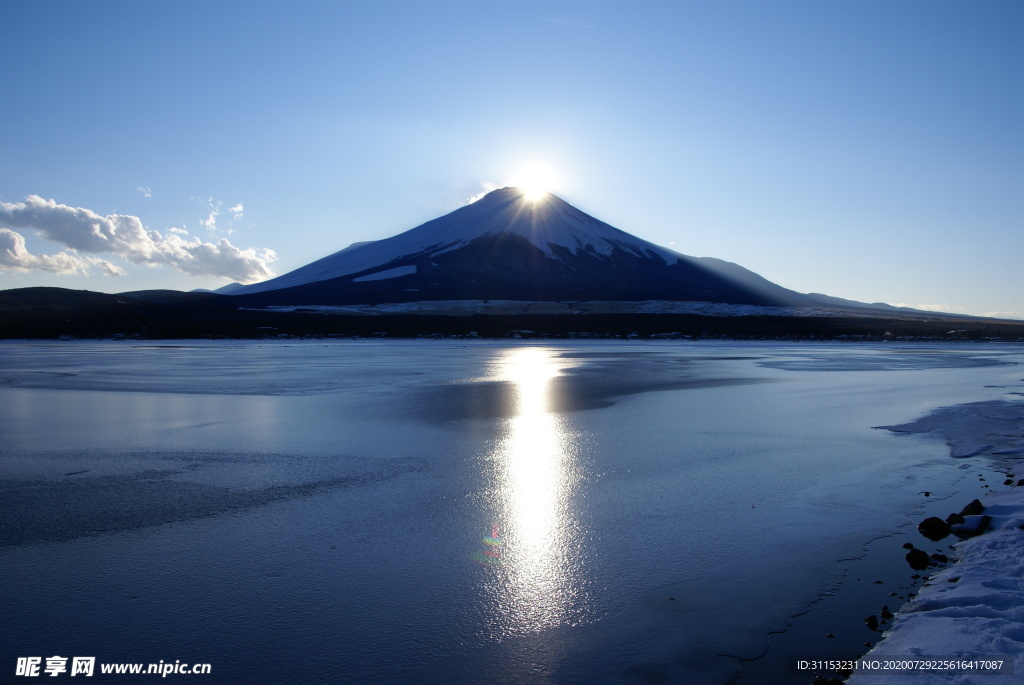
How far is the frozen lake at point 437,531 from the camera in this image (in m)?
4.36

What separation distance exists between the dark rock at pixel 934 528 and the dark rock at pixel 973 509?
42 centimetres

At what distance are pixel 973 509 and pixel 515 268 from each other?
136833 millimetres

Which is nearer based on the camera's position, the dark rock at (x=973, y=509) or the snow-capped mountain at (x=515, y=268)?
the dark rock at (x=973, y=509)

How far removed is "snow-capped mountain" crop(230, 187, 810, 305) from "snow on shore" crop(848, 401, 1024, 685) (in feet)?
352

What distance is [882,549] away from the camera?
609 centimetres

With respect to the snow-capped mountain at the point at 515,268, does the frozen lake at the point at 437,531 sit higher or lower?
lower

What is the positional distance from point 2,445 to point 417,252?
498 feet

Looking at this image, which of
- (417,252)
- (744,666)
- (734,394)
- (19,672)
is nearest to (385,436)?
(19,672)

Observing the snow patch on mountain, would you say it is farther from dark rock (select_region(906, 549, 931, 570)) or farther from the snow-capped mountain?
dark rock (select_region(906, 549, 931, 570))

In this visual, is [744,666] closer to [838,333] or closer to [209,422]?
[209,422]

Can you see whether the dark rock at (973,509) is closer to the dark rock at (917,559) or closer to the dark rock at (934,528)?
the dark rock at (934,528)

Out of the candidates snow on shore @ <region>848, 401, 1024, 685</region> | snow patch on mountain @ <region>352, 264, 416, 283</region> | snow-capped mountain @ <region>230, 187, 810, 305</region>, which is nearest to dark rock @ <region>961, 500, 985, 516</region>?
snow on shore @ <region>848, 401, 1024, 685</region>

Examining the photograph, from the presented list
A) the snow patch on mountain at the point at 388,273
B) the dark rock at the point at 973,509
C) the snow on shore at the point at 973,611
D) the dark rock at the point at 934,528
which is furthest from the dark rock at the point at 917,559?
the snow patch on mountain at the point at 388,273

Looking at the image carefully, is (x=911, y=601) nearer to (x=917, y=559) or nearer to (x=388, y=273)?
(x=917, y=559)
